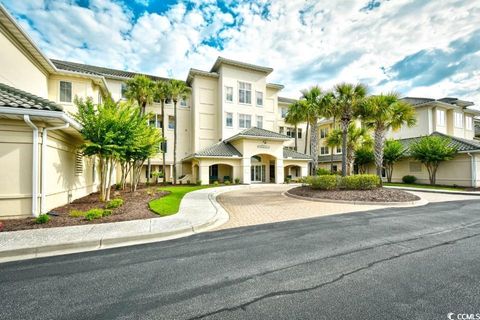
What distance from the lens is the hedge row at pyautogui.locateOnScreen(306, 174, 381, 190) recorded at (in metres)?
14.8

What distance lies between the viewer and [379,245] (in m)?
5.73

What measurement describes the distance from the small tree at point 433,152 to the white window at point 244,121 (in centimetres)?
2039

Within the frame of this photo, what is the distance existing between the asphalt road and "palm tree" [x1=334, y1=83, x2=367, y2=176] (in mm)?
10319

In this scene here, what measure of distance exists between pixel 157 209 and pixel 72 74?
15.8 metres

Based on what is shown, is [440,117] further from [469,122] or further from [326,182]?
[326,182]

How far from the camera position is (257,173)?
3016 cm

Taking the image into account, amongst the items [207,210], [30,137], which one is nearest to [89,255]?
[207,210]

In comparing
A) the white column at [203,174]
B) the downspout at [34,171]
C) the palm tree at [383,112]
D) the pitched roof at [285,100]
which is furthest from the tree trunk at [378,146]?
the pitched roof at [285,100]

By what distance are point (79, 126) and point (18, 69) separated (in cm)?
762

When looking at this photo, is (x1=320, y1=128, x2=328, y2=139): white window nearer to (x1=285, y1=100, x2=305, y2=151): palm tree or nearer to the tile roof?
(x1=285, y1=100, x2=305, y2=151): palm tree

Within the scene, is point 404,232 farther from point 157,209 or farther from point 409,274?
point 157,209

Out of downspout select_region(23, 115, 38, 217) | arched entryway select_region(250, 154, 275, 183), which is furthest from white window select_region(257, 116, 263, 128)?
downspout select_region(23, 115, 38, 217)

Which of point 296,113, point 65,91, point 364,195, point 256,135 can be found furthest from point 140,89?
point 364,195

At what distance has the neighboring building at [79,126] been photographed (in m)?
7.96
